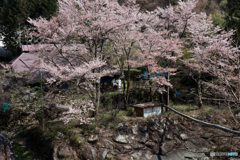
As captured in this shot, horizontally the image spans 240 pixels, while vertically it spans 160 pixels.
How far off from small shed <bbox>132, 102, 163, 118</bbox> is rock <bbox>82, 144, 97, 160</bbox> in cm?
282

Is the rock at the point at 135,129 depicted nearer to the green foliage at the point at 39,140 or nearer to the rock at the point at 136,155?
the rock at the point at 136,155

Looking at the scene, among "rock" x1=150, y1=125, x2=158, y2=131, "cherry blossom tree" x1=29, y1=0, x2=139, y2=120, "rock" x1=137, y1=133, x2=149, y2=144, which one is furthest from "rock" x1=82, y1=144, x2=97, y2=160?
"rock" x1=150, y1=125, x2=158, y2=131

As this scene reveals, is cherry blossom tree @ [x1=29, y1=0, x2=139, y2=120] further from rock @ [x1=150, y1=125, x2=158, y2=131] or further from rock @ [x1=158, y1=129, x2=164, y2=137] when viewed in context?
rock @ [x1=158, y1=129, x2=164, y2=137]

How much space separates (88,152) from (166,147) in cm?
312

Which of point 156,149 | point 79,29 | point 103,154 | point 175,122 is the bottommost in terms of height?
point 156,149

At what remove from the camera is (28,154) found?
570 centimetres

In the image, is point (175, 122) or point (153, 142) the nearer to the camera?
point (153, 142)

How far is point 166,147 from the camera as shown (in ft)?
19.8

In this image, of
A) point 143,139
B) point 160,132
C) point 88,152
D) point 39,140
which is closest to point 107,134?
point 88,152

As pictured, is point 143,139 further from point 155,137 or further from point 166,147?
point 166,147

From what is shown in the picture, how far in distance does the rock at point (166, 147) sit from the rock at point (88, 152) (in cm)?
269

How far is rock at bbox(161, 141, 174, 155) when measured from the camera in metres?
5.87

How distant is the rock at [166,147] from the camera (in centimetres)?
587

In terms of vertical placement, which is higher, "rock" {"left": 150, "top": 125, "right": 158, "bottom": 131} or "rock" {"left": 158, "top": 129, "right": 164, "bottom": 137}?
"rock" {"left": 150, "top": 125, "right": 158, "bottom": 131}
